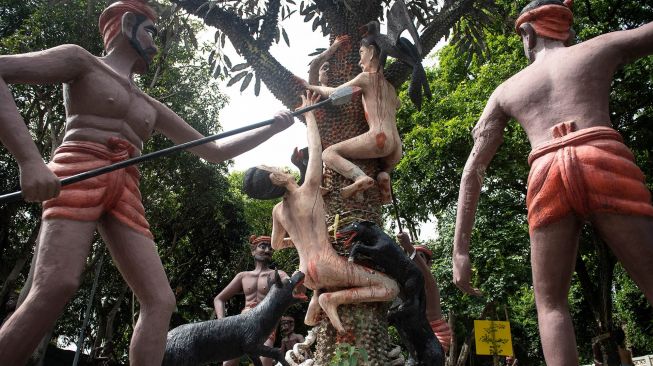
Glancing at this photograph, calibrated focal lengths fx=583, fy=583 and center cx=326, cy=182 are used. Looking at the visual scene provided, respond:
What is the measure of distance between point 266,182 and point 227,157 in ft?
2.50

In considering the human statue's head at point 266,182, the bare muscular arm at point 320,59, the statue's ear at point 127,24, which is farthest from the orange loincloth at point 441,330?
the statue's ear at point 127,24

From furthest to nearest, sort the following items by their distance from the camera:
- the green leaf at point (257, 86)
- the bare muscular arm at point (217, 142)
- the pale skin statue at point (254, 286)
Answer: the pale skin statue at point (254, 286) < the green leaf at point (257, 86) < the bare muscular arm at point (217, 142)

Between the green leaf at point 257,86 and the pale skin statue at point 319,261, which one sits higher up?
the green leaf at point 257,86

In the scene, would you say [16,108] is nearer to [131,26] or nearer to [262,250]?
[131,26]

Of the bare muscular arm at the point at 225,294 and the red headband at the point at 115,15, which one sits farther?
the bare muscular arm at the point at 225,294

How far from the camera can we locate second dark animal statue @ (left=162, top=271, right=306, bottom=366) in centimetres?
477

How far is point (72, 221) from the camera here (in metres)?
2.94

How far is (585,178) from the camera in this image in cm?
282

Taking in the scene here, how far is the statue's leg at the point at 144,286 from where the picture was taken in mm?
3000

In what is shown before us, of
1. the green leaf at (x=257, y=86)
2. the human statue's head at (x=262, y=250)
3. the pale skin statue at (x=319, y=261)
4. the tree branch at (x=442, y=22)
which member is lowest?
the pale skin statue at (x=319, y=261)

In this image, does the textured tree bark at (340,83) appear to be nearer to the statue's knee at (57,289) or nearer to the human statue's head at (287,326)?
the statue's knee at (57,289)

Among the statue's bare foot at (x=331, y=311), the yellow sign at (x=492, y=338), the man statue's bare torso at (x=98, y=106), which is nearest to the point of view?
the man statue's bare torso at (x=98, y=106)

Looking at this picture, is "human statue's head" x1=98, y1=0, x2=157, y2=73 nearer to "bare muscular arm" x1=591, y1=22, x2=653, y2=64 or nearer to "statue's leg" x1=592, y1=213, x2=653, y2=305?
"bare muscular arm" x1=591, y1=22, x2=653, y2=64

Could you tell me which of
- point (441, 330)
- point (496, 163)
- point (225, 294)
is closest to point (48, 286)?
point (441, 330)
